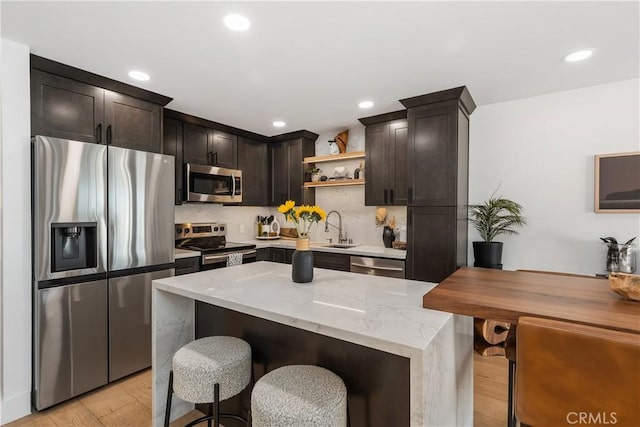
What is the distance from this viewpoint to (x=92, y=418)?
205cm

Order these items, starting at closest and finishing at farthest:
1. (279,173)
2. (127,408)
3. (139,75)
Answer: (127,408), (139,75), (279,173)

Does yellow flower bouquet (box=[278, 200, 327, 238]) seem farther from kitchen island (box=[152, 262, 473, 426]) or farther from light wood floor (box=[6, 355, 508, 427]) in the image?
light wood floor (box=[6, 355, 508, 427])

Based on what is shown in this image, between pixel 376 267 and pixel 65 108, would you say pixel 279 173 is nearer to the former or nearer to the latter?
pixel 376 267

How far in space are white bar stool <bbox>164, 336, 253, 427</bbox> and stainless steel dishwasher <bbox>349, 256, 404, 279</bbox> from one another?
1.99 meters

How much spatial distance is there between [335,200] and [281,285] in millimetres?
2719

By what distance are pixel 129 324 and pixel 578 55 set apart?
394 centimetres

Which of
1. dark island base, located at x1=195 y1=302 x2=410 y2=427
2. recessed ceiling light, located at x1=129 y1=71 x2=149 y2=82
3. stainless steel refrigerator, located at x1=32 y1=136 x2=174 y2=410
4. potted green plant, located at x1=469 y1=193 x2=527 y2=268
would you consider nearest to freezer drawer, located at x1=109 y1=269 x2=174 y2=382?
stainless steel refrigerator, located at x1=32 y1=136 x2=174 y2=410

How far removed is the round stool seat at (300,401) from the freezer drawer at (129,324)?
1776 mm

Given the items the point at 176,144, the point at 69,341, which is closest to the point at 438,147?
the point at 176,144

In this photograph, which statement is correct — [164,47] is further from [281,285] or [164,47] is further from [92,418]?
[92,418]

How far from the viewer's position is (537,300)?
1.30 meters

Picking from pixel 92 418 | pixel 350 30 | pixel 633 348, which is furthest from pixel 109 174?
pixel 633 348

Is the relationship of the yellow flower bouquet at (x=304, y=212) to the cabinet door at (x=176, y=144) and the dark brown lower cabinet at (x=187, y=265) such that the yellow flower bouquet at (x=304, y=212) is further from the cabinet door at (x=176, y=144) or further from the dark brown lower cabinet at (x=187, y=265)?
the cabinet door at (x=176, y=144)

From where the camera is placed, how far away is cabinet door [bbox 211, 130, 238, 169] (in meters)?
3.89
